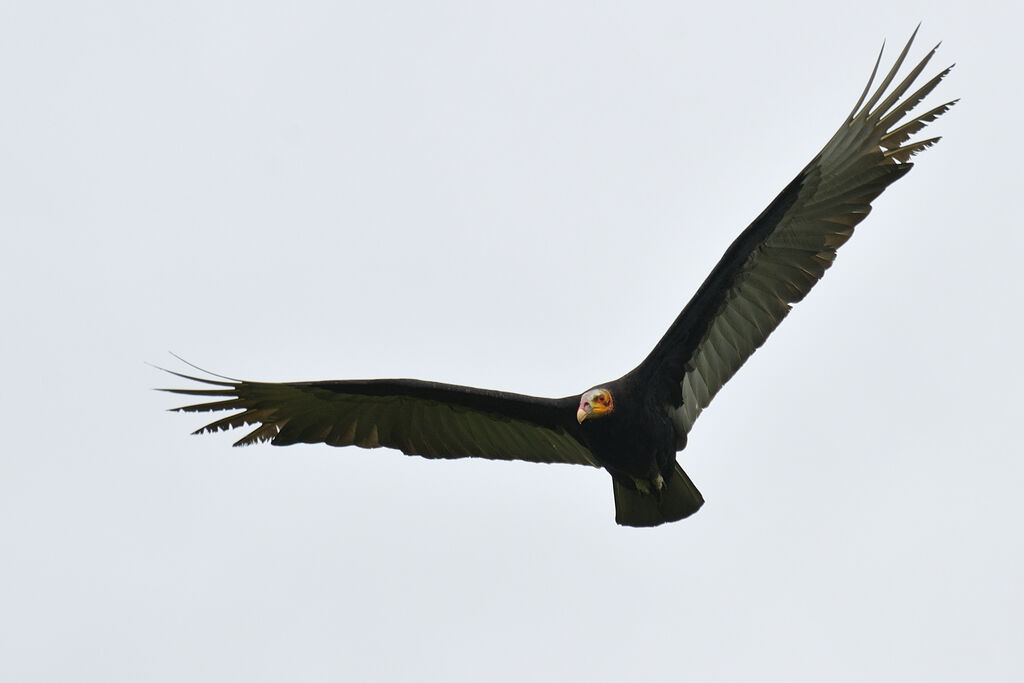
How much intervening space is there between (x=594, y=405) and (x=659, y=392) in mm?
613

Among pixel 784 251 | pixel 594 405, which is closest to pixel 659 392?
pixel 594 405

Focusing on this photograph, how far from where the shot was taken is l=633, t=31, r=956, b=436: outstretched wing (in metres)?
9.77

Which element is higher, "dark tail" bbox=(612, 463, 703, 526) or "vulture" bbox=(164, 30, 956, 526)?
"vulture" bbox=(164, 30, 956, 526)

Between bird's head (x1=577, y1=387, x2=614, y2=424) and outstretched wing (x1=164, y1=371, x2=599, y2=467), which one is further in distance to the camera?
outstretched wing (x1=164, y1=371, x2=599, y2=467)

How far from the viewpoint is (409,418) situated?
36.3 ft

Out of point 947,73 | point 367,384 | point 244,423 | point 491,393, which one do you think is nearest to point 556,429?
point 491,393

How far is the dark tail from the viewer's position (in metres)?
10.8

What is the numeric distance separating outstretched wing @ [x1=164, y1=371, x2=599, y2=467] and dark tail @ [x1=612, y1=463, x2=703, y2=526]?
43 centimetres

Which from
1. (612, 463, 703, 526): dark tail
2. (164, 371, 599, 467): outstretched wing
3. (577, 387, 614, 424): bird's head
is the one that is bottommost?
(612, 463, 703, 526): dark tail

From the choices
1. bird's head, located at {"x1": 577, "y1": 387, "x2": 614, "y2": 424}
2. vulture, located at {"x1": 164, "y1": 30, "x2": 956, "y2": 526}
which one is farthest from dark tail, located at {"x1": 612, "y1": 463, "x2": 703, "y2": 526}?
bird's head, located at {"x1": 577, "y1": 387, "x2": 614, "y2": 424}

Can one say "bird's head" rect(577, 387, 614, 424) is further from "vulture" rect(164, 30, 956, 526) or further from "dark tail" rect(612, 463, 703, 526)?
"dark tail" rect(612, 463, 703, 526)

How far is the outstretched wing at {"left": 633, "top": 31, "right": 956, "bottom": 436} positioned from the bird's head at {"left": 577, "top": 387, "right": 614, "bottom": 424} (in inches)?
14.5

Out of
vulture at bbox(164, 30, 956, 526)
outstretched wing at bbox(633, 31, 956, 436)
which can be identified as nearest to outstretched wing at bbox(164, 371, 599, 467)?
vulture at bbox(164, 30, 956, 526)

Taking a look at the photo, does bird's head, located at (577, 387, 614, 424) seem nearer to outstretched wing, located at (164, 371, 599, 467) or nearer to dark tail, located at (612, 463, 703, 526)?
outstretched wing, located at (164, 371, 599, 467)
